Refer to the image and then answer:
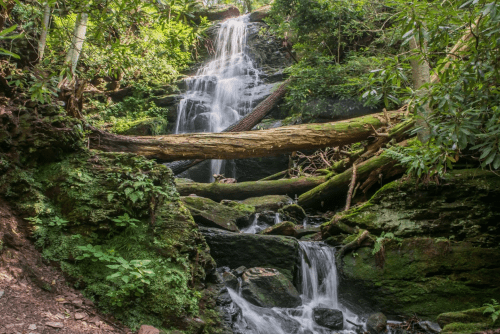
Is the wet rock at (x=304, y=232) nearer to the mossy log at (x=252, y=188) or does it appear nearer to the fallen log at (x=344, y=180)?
the fallen log at (x=344, y=180)

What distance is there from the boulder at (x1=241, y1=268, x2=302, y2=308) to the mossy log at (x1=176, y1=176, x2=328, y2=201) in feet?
11.5

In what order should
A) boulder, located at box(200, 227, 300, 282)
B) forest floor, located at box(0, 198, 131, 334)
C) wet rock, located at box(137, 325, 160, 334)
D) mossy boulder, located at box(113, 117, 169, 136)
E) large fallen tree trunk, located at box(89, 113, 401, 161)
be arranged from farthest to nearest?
mossy boulder, located at box(113, 117, 169, 136) → large fallen tree trunk, located at box(89, 113, 401, 161) → boulder, located at box(200, 227, 300, 282) → wet rock, located at box(137, 325, 160, 334) → forest floor, located at box(0, 198, 131, 334)

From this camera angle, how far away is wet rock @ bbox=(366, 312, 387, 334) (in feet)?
14.8

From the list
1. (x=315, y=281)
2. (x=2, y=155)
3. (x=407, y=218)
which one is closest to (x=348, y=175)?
(x=407, y=218)

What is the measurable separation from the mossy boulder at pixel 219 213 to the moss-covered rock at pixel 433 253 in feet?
8.04

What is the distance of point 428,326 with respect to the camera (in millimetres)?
4520

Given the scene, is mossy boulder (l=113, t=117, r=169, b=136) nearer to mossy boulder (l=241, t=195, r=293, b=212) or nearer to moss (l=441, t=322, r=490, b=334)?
mossy boulder (l=241, t=195, r=293, b=212)

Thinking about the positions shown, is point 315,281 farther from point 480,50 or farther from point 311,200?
point 480,50

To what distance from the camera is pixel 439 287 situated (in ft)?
15.4

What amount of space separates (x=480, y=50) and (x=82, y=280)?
4.16 m

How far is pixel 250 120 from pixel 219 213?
141 inches

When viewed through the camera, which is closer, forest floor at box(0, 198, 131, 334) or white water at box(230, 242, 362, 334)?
forest floor at box(0, 198, 131, 334)

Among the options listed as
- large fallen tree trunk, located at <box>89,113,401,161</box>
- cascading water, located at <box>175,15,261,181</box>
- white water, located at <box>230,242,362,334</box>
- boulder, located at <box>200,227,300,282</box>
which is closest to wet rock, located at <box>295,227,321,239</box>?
white water, located at <box>230,242,362,334</box>

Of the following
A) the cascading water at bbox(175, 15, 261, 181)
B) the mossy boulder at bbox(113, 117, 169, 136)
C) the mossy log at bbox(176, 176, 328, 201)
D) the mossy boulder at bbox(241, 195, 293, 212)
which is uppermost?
the cascading water at bbox(175, 15, 261, 181)
